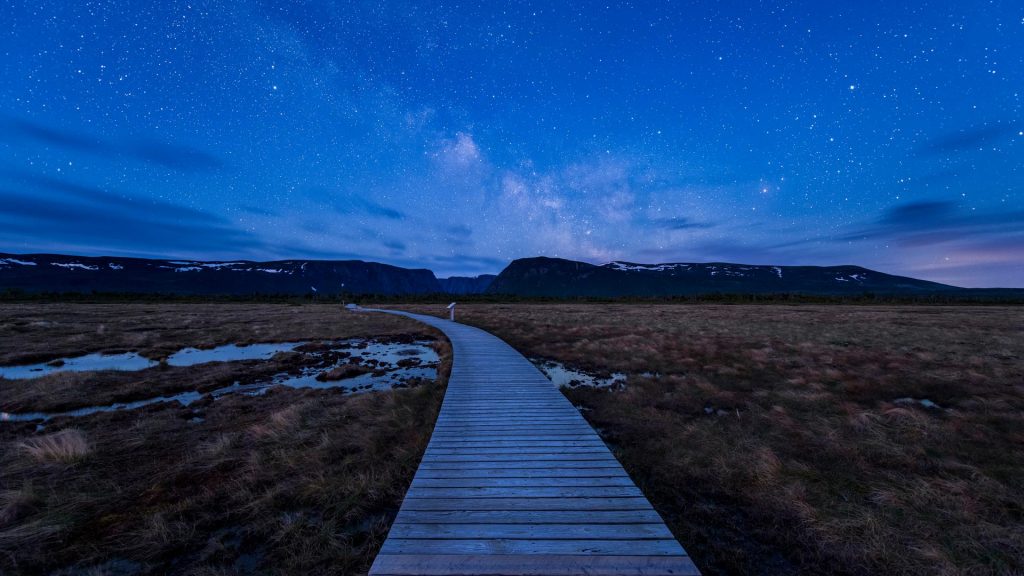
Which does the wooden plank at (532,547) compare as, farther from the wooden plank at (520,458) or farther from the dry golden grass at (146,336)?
the dry golden grass at (146,336)

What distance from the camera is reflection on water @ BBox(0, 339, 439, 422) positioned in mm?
10016

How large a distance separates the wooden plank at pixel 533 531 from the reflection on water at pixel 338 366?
9054 millimetres

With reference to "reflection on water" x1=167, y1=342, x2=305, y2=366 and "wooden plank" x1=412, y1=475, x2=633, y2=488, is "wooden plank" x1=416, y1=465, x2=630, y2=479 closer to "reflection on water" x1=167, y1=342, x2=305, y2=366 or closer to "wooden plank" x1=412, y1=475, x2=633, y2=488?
"wooden plank" x1=412, y1=475, x2=633, y2=488

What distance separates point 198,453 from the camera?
6832 mm

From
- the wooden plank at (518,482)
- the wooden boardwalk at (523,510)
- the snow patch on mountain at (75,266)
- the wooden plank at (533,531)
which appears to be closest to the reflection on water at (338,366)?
the wooden boardwalk at (523,510)

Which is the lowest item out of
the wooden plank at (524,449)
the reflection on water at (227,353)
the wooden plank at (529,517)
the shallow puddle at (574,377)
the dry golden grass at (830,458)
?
the reflection on water at (227,353)

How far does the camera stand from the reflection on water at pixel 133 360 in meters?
14.1

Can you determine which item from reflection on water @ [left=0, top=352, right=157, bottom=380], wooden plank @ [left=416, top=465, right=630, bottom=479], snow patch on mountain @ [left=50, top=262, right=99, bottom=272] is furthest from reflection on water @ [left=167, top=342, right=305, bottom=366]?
snow patch on mountain @ [left=50, top=262, right=99, bottom=272]

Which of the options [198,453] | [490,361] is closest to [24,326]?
[198,453]

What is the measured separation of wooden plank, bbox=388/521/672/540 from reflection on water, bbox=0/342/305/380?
1757 centimetres

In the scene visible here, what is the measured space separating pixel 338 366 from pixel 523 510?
13538mm

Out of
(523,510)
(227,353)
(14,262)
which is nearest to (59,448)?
(523,510)

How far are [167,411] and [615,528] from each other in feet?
38.9

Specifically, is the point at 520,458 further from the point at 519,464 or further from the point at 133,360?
the point at 133,360
